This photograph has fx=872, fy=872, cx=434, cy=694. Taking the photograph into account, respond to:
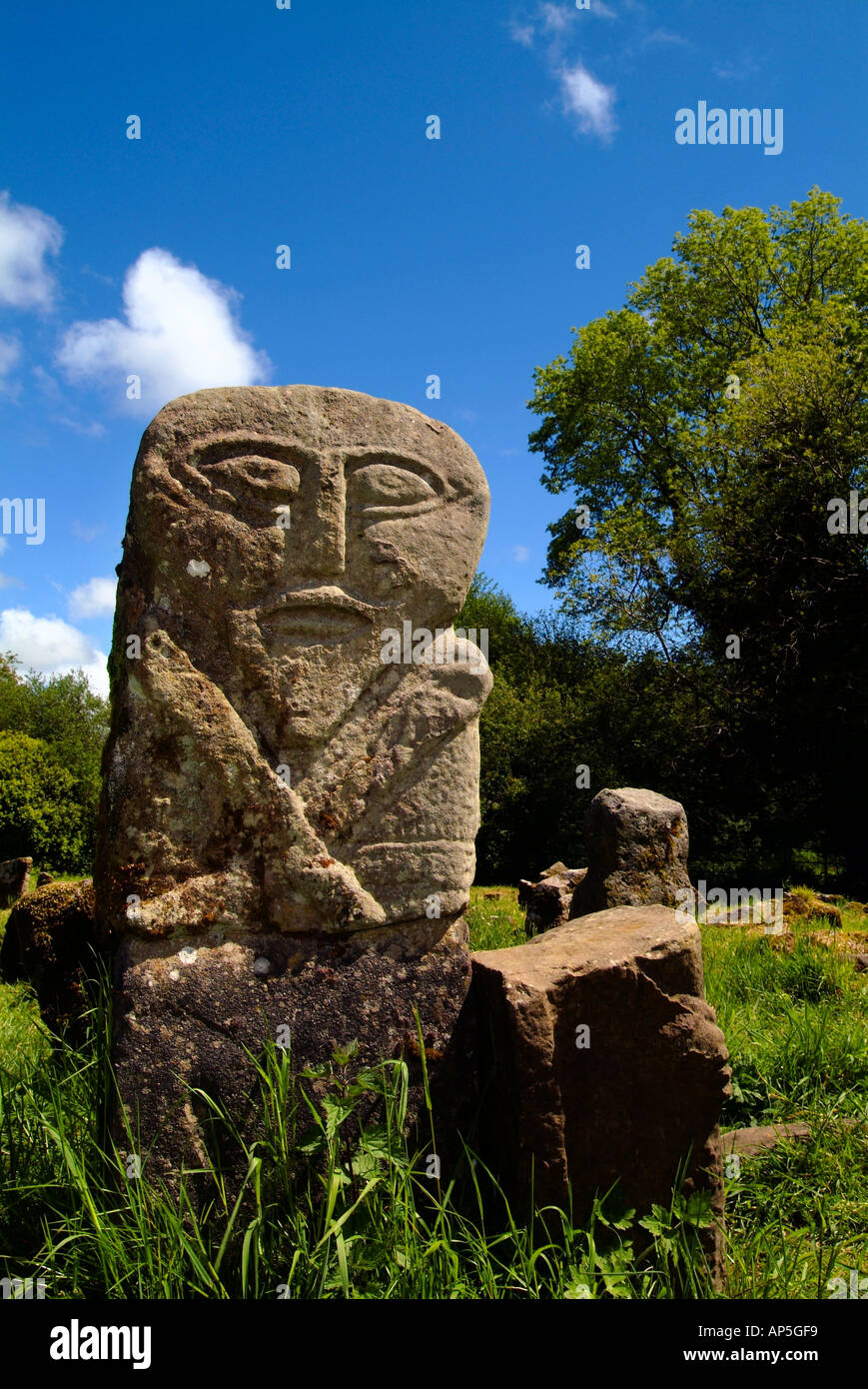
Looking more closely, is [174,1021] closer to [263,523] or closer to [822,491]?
[263,523]

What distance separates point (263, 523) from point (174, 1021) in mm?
1497

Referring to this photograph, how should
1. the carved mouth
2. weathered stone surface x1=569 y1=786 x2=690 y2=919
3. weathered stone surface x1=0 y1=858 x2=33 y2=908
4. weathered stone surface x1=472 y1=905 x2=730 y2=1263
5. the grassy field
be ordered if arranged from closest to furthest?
the grassy field
weathered stone surface x1=472 y1=905 x2=730 y2=1263
the carved mouth
weathered stone surface x1=569 y1=786 x2=690 y2=919
weathered stone surface x1=0 y1=858 x2=33 y2=908


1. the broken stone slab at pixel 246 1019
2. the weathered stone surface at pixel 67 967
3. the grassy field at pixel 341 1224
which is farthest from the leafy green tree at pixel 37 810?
the broken stone slab at pixel 246 1019

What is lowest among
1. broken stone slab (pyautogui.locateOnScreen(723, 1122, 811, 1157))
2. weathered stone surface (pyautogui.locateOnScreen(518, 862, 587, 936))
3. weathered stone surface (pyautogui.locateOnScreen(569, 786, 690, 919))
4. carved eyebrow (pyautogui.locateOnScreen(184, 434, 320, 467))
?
broken stone slab (pyautogui.locateOnScreen(723, 1122, 811, 1157))

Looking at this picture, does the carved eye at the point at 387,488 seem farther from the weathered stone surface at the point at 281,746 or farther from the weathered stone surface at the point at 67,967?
the weathered stone surface at the point at 67,967

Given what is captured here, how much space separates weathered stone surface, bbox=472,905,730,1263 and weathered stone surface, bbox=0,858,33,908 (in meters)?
11.2

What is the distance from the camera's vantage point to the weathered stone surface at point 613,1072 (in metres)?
2.40

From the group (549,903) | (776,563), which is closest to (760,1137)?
(549,903)

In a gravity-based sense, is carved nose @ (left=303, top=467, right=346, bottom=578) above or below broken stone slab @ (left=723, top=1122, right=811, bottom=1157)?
above

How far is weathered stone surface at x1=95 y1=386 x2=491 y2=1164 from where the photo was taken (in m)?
2.53

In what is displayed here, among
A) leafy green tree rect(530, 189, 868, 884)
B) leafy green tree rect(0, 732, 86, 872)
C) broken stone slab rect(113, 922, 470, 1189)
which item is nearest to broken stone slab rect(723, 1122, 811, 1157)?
broken stone slab rect(113, 922, 470, 1189)

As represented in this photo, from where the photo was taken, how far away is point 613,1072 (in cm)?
248

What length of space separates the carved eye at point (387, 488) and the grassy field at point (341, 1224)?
1.70 m

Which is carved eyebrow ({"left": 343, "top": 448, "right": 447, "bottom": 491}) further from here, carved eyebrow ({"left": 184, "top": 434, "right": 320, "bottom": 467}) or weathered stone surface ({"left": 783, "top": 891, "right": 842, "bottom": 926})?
weathered stone surface ({"left": 783, "top": 891, "right": 842, "bottom": 926})
